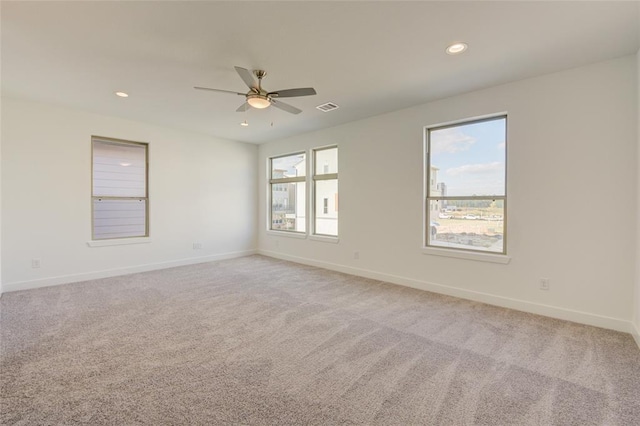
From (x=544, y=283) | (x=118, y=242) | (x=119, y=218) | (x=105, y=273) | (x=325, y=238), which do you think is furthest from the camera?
(x=325, y=238)

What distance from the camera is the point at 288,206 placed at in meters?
6.80

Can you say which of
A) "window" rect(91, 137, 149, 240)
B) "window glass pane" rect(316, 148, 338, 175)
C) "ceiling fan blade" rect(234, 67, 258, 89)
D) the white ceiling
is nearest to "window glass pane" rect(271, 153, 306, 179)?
"window glass pane" rect(316, 148, 338, 175)

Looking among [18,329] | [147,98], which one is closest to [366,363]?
[18,329]

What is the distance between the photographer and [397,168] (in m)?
4.60

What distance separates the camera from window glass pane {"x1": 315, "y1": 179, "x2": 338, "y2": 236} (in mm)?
5710

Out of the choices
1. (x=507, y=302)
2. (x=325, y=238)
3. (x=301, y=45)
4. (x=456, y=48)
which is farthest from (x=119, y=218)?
(x=507, y=302)

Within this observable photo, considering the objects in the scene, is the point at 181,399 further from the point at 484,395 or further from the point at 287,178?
the point at 287,178

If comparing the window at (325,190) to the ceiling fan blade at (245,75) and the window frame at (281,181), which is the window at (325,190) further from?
the ceiling fan blade at (245,75)

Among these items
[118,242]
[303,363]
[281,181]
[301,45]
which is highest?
[301,45]

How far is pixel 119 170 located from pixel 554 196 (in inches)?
264

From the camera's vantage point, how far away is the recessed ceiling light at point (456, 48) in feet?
8.81

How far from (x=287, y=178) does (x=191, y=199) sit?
2131mm

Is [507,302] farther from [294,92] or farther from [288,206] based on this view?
[288,206]

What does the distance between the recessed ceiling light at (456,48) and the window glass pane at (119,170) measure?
5.37m
